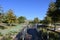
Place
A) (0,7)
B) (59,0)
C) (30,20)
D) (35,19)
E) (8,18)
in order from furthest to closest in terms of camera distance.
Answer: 1. (30,20)
2. (35,19)
3. (8,18)
4. (0,7)
5. (59,0)

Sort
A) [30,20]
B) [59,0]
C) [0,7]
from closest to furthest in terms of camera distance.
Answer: [59,0] → [0,7] → [30,20]

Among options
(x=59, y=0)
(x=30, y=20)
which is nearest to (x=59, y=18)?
(x=59, y=0)

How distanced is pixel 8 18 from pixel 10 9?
3916 millimetres

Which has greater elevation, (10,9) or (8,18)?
(10,9)

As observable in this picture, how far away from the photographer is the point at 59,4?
2620 cm

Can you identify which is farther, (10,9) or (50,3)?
(10,9)

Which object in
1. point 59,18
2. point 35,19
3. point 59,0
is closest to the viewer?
point 59,0

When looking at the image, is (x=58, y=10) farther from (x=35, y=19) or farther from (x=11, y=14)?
(x=35, y=19)

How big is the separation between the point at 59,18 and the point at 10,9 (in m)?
27.8

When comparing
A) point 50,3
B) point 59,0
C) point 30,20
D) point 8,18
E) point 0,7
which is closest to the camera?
point 59,0

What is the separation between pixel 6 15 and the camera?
51.7m

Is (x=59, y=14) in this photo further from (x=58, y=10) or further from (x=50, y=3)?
(x=50, y=3)

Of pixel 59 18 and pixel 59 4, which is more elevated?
pixel 59 4

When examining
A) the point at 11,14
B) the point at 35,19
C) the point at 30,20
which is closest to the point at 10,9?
the point at 11,14
